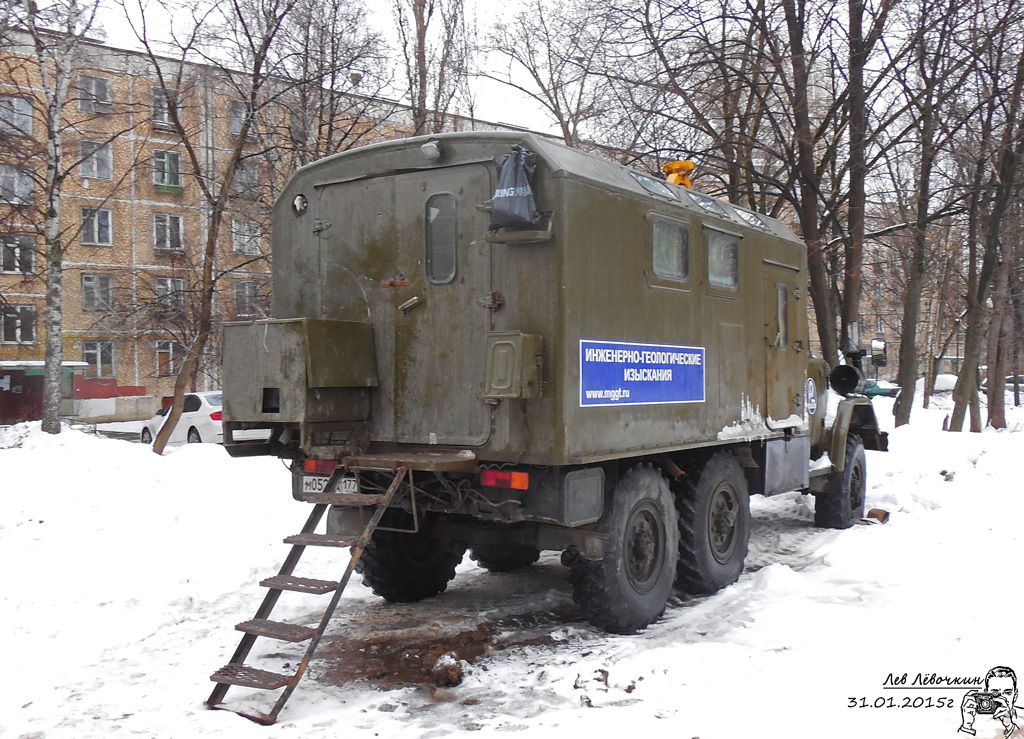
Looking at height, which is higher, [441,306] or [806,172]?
[806,172]

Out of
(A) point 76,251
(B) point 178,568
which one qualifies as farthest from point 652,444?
(A) point 76,251

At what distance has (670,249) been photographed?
669 centimetres

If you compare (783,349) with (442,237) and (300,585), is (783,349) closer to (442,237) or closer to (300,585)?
(442,237)

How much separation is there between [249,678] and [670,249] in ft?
13.6

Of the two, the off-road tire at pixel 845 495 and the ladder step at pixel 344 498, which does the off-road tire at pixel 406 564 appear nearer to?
the ladder step at pixel 344 498

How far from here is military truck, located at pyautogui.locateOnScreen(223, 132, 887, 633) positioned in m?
5.56

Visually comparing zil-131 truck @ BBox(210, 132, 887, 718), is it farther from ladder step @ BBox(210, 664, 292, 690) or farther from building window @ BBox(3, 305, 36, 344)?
building window @ BBox(3, 305, 36, 344)

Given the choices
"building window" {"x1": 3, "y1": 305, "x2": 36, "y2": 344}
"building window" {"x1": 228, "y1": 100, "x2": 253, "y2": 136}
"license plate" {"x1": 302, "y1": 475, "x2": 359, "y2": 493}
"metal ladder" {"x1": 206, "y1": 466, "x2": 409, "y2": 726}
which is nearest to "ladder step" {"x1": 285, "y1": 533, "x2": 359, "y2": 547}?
"metal ladder" {"x1": 206, "y1": 466, "x2": 409, "y2": 726}

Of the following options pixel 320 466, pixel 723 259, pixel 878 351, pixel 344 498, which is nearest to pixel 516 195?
pixel 344 498

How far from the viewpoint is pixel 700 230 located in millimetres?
7078

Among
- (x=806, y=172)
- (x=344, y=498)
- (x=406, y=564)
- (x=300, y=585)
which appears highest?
(x=806, y=172)

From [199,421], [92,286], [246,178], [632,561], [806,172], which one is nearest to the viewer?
[632,561]

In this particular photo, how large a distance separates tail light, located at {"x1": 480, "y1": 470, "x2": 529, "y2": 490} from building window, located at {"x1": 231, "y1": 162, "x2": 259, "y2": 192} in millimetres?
11746

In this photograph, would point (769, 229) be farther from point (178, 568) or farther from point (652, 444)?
point (178, 568)
